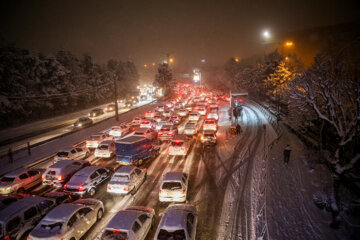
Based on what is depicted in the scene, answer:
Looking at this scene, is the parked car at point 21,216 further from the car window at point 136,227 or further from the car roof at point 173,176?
the car roof at point 173,176

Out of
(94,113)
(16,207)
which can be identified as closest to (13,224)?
(16,207)

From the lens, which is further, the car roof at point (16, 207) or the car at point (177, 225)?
the car roof at point (16, 207)

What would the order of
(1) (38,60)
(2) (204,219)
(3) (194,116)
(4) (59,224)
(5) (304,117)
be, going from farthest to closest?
(1) (38,60), (3) (194,116), (5) (304,117), (2) (204,219), (4) (59,224)

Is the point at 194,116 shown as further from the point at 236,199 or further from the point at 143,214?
the point at 143,214

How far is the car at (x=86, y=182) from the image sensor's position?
510 inches

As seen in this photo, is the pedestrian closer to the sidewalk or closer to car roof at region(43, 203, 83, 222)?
the sidewalk

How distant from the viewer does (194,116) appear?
3488cm

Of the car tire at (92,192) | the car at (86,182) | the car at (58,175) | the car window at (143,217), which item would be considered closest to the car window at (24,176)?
the car at (58,175)

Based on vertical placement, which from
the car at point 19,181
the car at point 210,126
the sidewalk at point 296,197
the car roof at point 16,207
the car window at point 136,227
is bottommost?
the sidewalk at point 296,197

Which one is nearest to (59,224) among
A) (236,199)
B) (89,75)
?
(236,199)

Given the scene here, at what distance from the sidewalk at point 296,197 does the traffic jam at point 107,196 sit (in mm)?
3696

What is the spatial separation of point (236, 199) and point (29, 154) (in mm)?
19024

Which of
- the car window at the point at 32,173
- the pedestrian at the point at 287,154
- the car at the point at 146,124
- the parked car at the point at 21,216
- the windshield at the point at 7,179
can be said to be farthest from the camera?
the car at the point at 146,124

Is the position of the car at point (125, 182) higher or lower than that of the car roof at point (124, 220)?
lower
